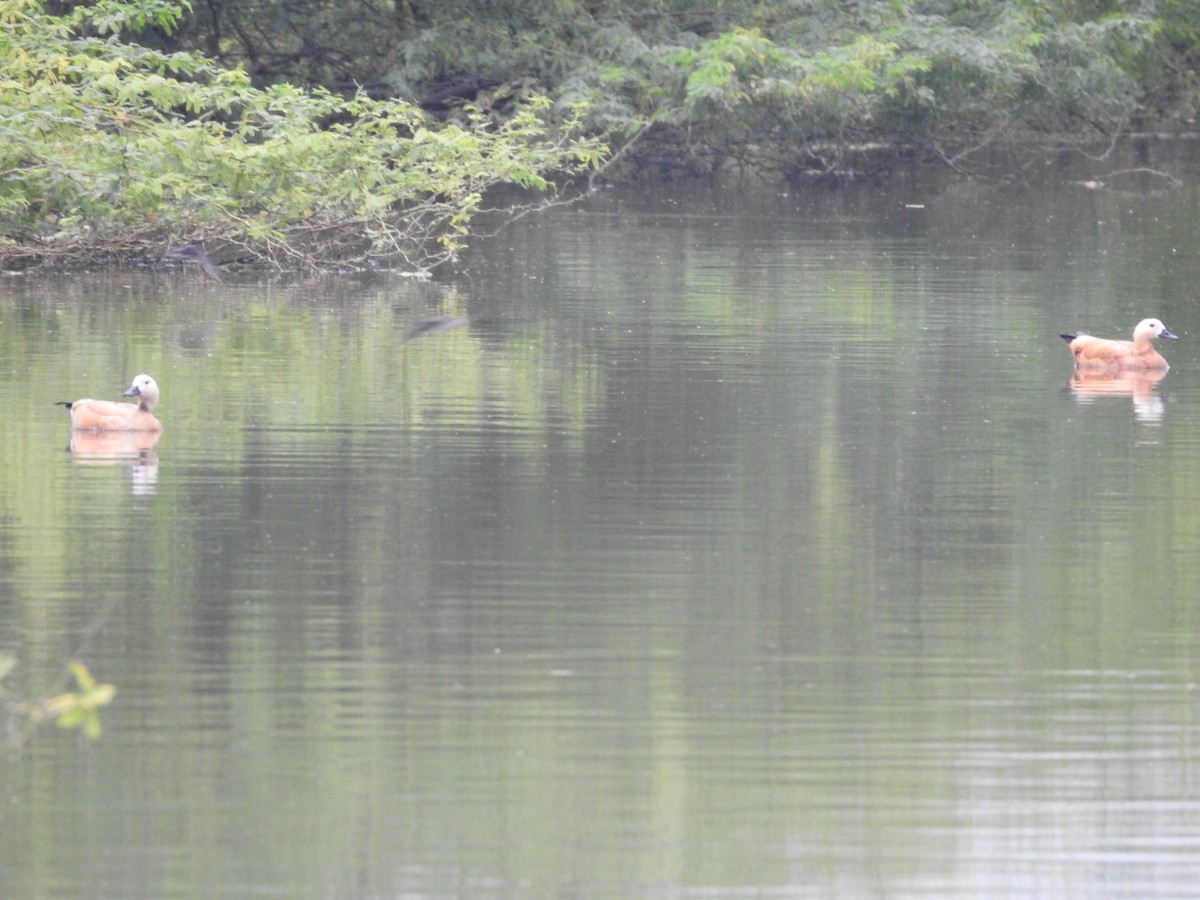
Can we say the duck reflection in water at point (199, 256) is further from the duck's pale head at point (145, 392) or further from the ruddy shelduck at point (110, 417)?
the ruddy shelduck at point (110, 417)

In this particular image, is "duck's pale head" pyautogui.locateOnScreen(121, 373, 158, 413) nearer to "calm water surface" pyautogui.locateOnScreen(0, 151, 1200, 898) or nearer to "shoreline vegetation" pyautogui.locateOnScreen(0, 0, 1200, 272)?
"calm water surface" pyautogui.locateOnScreen(0, 151, 1200, 898)

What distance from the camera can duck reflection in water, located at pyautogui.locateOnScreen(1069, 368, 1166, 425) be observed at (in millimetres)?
15859

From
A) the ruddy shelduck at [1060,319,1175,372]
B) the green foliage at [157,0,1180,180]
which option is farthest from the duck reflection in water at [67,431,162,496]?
the green foliage at [157,0,1180,180]

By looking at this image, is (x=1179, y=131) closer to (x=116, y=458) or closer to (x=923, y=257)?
(x=923, y=257)

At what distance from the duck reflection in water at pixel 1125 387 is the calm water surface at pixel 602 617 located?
0.07 m

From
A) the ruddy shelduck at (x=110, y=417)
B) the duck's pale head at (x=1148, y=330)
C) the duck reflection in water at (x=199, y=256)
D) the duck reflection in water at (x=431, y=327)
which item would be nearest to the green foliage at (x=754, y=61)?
the duck reflection in water at (x=199, y=256)

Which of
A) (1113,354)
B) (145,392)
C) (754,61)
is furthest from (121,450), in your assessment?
(754,61)

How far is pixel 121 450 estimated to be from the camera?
43.5ft

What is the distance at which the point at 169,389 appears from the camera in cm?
1592

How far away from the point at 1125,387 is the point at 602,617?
820 centimetres

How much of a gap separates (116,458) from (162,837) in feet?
21.2

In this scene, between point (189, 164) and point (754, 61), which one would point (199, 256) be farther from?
point (754, 61)

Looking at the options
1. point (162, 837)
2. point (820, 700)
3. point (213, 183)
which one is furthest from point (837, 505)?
point (213, 183)

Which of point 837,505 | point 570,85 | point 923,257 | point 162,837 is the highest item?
point 570,85
